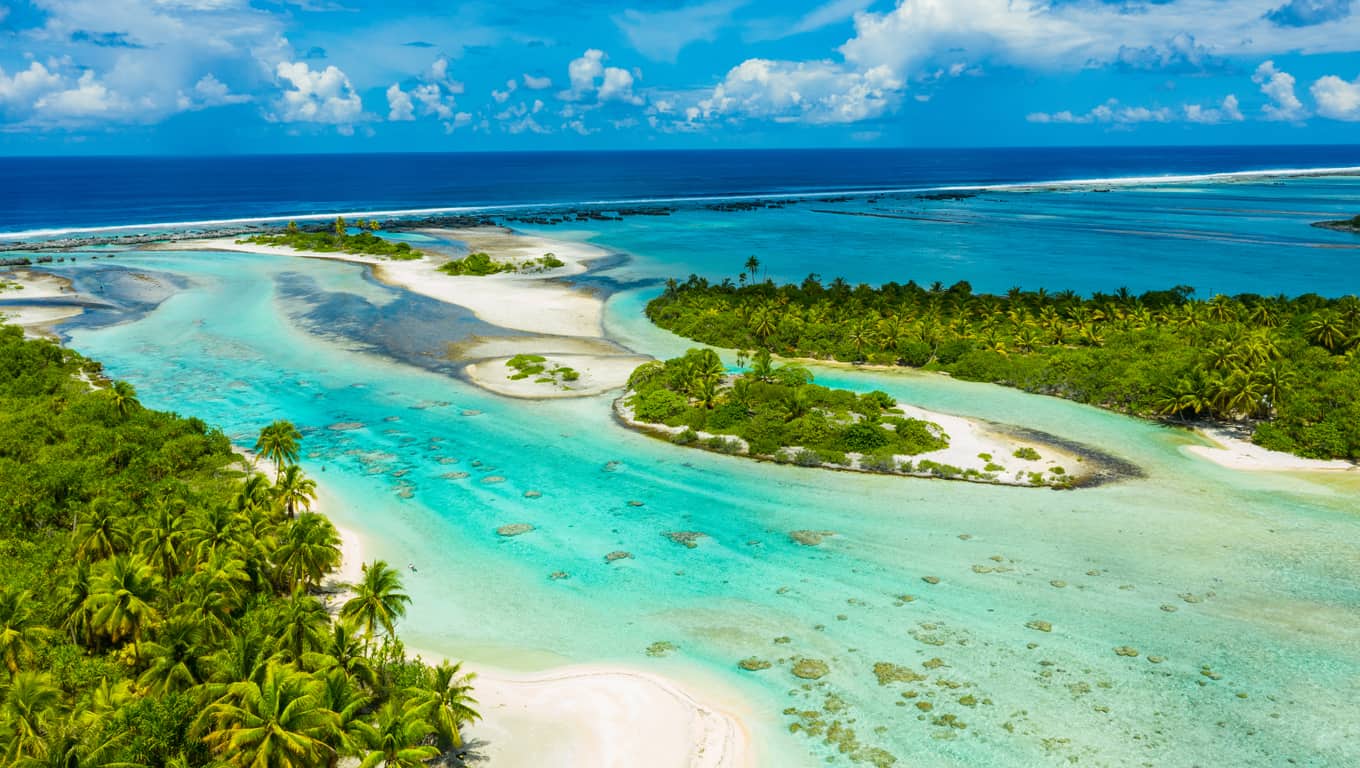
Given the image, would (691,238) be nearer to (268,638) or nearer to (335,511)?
(335,511)

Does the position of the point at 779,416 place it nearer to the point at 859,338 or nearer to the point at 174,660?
the point at 859,338

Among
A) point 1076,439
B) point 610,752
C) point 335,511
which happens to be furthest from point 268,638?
point 1076,439

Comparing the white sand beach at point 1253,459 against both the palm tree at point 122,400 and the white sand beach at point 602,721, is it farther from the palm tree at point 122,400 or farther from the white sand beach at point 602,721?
the palm tree at point 122,400

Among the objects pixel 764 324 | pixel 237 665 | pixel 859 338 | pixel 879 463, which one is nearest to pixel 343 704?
pixel 237 665

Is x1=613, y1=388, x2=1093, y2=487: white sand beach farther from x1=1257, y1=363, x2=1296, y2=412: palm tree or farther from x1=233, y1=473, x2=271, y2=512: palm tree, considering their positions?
x1=233, y1=473, x2=271, y2=512: palm tree

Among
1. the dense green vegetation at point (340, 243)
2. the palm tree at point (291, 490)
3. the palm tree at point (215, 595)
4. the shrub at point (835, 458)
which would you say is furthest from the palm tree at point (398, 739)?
the dense green vegetation at point (340, 243)
